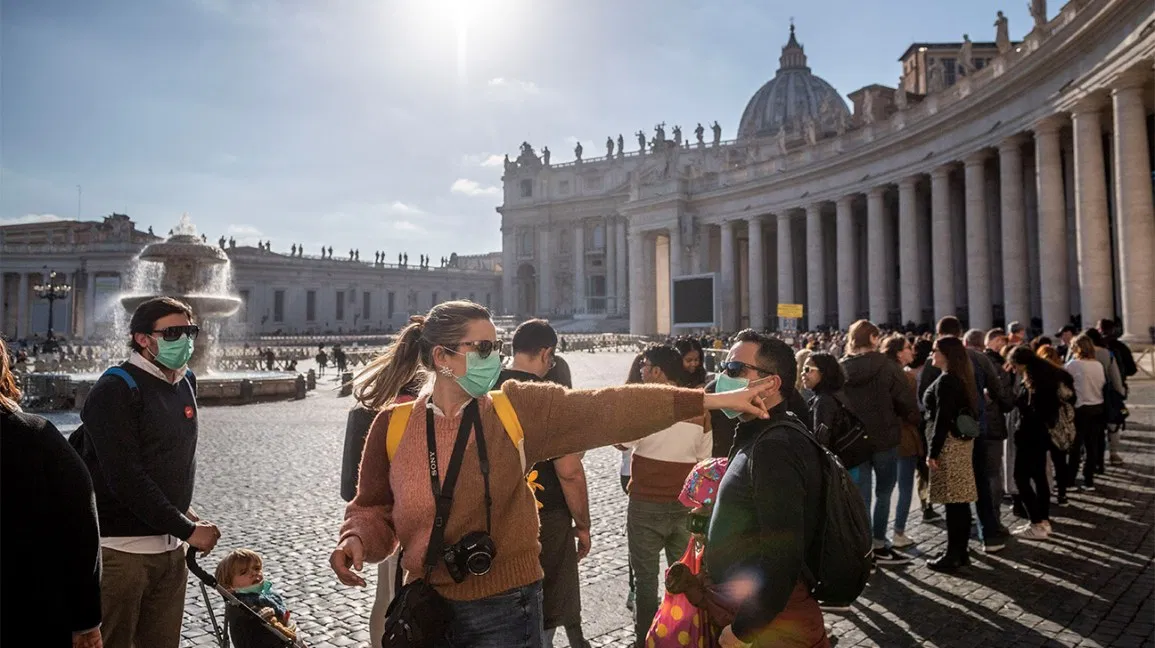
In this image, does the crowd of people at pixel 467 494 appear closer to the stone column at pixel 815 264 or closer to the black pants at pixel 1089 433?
the black pants at pixel 1089 433

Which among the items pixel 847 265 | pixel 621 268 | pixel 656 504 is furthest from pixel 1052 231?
pixel 621 268

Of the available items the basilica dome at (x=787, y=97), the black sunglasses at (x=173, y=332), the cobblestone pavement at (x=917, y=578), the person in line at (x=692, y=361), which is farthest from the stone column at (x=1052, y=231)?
the basilica dome at (x=787, y=97)

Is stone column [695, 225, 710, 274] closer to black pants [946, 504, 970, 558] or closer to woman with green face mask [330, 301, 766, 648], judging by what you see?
black pants [946, 504, 970, 558]

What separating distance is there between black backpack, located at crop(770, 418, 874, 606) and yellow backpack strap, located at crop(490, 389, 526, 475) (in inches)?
36.4

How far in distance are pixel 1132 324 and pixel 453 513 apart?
63.3 feet

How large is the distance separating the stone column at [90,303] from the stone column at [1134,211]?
71363 mm

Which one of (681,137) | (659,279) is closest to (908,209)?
(659,279)

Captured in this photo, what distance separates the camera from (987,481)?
6.13 metres

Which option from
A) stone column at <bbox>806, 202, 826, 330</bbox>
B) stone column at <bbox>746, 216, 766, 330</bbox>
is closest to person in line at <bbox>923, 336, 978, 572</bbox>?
stone column at <bbox>806, 202, 826, 330</bbox>

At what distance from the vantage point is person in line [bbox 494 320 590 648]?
11.9 ft

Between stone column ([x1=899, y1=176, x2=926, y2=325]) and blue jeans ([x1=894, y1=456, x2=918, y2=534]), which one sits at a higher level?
stone column ([x1=899, y1=176, x2=926, y2=325])

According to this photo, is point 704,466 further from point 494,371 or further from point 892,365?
point 892,365

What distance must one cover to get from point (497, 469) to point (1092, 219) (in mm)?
21167

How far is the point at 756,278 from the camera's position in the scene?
36.3 meters
